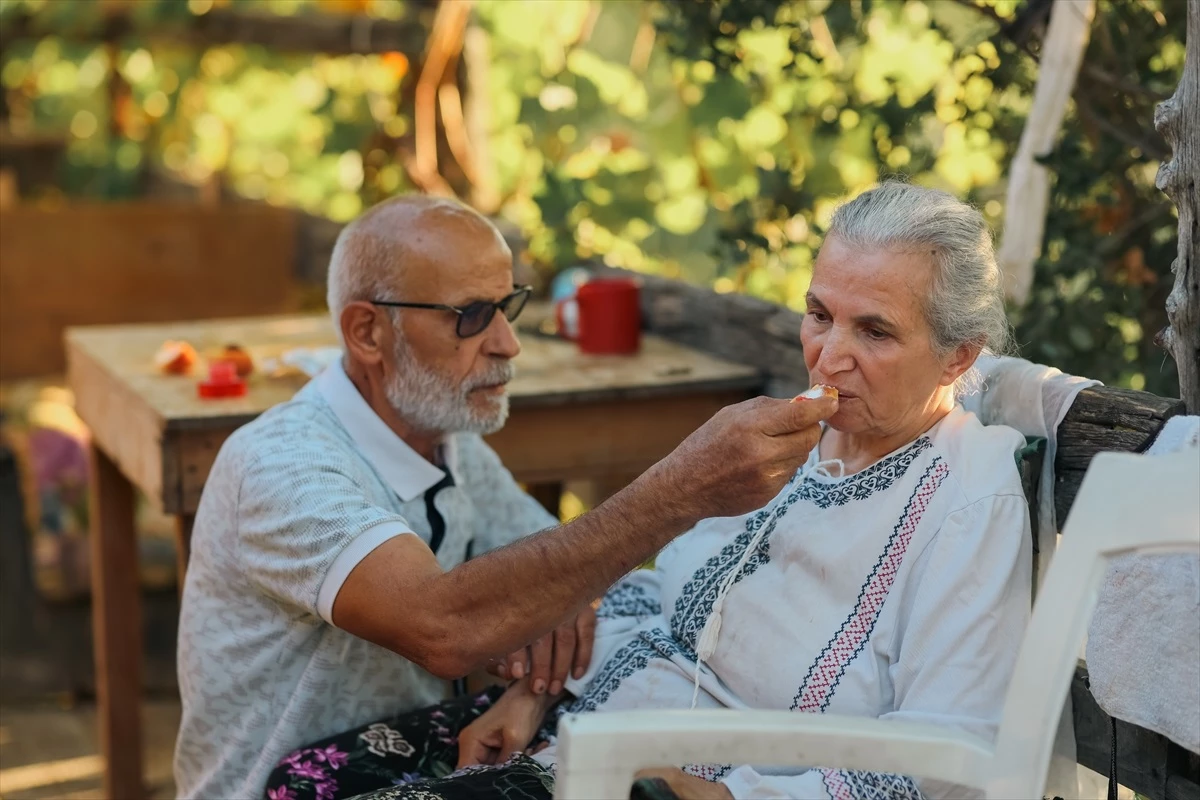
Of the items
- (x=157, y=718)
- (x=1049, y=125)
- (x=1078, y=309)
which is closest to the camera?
(x=1049, y=125)

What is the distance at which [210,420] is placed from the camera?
2.91 m

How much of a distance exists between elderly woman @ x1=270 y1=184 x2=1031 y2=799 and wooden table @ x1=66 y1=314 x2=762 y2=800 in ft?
3.51

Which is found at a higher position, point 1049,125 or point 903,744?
point 1049,125

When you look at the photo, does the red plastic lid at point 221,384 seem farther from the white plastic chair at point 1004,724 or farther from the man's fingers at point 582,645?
the white plastic chair at point 1004,724

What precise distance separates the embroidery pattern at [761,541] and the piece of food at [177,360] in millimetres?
1532

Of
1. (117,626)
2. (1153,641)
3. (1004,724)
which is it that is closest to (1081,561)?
(1004,724)

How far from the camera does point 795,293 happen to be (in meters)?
4.47

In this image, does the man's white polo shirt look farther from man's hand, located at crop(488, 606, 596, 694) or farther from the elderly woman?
the elderly woman

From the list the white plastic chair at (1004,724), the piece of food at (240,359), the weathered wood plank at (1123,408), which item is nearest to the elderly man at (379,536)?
the white plastic chair at (1004,724)

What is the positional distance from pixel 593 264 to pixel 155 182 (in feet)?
13.4

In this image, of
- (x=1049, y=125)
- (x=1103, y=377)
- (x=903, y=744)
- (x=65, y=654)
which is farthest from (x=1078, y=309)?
(x=65, y=654)

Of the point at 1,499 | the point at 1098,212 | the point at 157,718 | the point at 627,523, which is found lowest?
the point at 157,718

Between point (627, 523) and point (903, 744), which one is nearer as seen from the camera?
point (903, 744)

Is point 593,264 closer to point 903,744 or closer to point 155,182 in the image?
point 903,744
